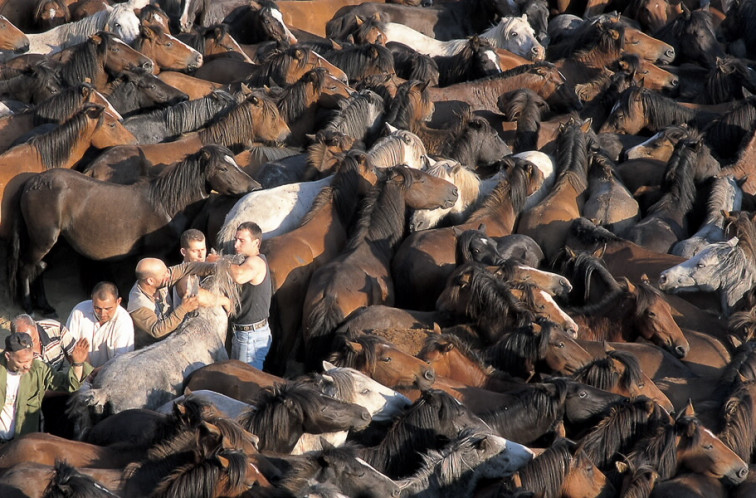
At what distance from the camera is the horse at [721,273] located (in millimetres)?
8773

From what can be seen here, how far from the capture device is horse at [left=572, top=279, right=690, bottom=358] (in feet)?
26.5

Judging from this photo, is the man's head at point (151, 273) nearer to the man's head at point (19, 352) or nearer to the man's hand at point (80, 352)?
the man's hand at point (80, 352)

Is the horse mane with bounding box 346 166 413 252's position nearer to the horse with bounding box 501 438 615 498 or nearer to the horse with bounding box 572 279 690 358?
the horse with bounding box 572 279 690 358

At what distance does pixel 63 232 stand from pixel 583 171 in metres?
4.78

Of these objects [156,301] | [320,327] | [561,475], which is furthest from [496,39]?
[561,475]

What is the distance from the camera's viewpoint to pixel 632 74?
12.8 metres

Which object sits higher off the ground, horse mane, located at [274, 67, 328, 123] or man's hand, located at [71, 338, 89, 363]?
man's hand, located at [71, 338, 89, 363]

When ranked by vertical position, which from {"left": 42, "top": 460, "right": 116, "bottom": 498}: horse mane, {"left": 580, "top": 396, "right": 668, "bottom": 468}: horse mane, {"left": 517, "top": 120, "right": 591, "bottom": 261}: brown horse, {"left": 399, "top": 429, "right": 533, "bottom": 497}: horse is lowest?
{"left": 517, "top": 120, "right": 591, "bottom": 261}: brown horse

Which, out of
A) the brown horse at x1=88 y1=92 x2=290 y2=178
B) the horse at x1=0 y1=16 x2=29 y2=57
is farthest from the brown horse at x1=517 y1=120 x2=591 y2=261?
the horse at x1=0 y1=16 x2=29 y2=57

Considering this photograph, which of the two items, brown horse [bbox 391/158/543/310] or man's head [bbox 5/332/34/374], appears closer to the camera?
man's head [bbox 5/332/34/374]

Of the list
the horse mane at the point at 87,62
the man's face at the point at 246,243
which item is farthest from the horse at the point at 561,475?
the horse mane at the point at 87,62

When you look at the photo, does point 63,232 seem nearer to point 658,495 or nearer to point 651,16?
point 658,495

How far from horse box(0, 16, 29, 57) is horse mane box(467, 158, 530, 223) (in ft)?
19.4

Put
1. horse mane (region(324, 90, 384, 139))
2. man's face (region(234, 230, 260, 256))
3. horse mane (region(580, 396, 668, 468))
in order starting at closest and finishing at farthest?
1. horse mane (region(580, 396, 668, 468))
2. man's face (region(234, 230, 260, 256))
3. horse mane (region(324, 90, 384, 139))
